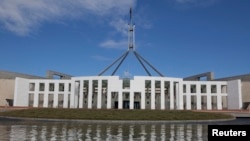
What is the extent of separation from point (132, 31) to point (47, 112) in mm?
31591

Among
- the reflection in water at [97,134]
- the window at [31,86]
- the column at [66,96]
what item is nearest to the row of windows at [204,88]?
the column at [66,96]

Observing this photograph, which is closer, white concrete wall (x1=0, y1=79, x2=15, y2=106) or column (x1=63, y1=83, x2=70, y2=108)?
column (x1=63, y1=83, x2=70, y2=108)

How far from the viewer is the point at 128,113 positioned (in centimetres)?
3203

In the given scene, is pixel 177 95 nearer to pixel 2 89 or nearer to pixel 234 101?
pixel 234 101

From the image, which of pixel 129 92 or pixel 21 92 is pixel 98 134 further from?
pixel 21 92

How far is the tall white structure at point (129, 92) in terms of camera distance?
46.8 m

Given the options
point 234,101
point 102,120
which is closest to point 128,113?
point 102,120

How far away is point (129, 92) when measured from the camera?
1850 inches

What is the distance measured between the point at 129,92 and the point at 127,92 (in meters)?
1.91

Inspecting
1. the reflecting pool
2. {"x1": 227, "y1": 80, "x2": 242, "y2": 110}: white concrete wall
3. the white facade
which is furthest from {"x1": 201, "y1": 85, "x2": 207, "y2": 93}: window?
the reflecting pool

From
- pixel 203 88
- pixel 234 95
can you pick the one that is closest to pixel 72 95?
pixel 203 88

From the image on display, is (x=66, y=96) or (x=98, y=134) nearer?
(x=98, y=134)

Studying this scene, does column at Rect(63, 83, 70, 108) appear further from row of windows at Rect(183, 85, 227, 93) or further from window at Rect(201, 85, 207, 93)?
window at Rect(201, 85, 207, 93)

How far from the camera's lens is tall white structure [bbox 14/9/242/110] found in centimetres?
4675
